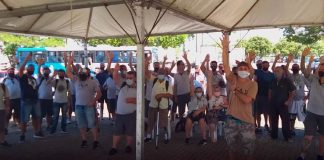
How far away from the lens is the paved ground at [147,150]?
822 cm

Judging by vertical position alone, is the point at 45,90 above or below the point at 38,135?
above

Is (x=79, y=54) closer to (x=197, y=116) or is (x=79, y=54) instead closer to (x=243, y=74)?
(x=197, y=116)

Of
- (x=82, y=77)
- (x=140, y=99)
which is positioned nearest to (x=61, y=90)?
(x=82, y=77)

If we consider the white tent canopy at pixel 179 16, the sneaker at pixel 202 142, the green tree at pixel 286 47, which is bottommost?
the sneaker at pixel 202 142

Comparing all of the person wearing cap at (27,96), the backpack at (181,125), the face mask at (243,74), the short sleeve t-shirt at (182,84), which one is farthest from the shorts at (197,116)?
the person wearing cap at (27,96)

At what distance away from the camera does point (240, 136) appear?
5902 millimetres

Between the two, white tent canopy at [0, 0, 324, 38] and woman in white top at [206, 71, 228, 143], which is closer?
white tent canopy at [0, 0, 324, 38]

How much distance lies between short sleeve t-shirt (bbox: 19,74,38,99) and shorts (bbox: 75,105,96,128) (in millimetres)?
1979

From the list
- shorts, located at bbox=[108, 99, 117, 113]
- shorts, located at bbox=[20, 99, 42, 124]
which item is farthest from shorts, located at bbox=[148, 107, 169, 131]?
shorts, located at bbox=[20, 99, 42, 124]

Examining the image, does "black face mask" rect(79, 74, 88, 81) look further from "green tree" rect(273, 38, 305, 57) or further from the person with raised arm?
"green tree" rect(273, 38, 305, 57)

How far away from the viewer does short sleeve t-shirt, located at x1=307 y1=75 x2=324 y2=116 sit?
7.01 metres

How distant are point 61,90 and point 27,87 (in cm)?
104

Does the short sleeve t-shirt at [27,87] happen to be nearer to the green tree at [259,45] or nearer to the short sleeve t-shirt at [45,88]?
the short sleeve t-shirt at [45,88]

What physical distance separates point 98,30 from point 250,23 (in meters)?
4.93
